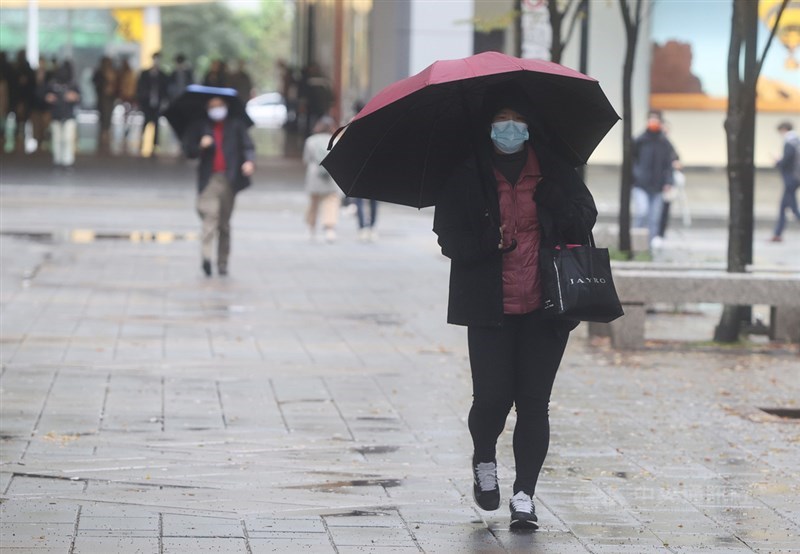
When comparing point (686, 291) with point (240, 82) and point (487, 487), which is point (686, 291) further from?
point (240, 82)

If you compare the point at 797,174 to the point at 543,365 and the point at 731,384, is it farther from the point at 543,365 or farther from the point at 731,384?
the point at 543,365

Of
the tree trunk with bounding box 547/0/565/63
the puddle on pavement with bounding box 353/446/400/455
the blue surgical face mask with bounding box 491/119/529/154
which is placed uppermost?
the tree trunk with bounding box 547/0/565/63

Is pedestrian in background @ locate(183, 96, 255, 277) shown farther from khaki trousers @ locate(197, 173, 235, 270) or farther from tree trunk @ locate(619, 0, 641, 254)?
tree trunk @ locate(619, 0, 641, 254)

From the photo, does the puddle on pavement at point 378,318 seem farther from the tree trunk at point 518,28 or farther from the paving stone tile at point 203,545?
the paving stone tile at point 203,545

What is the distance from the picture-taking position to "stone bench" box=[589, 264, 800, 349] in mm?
11820

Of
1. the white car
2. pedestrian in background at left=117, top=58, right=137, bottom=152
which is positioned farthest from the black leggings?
the white car

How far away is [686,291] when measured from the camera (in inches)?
469

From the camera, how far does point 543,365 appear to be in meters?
6.20

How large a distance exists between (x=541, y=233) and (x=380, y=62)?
26.0 metres

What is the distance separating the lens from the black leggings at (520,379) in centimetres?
618

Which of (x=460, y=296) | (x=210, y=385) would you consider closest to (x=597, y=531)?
(x=460, y=296)

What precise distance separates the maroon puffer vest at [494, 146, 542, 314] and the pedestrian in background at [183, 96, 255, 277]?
966 centimetres

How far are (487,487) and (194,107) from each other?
10.0 meters

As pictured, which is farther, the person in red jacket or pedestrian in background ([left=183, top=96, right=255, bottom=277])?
pedestrian in background ([left=183, top=96, right=255, bottom=277])
